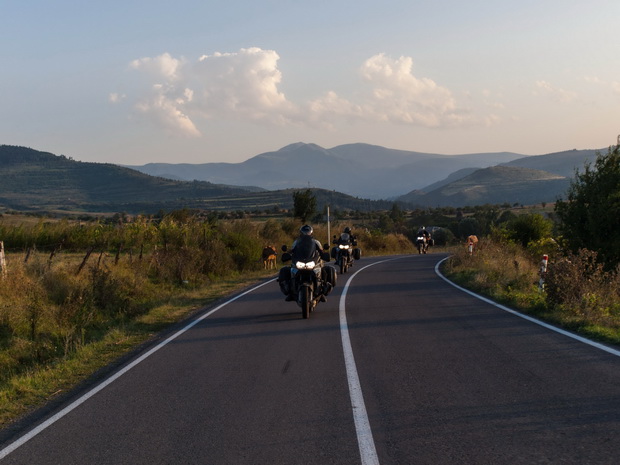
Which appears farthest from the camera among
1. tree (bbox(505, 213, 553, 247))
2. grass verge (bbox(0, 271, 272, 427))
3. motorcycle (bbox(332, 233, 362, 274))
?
tree (bbox(505, 213, 553, 247))

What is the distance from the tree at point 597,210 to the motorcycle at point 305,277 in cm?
909

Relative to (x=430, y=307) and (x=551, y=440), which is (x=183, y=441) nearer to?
(x=551, y=440)

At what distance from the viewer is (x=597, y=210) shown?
59.6ft

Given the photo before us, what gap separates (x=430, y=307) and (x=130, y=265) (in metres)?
11.4

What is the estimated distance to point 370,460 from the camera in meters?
5.00

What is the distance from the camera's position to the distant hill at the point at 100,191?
113 meters

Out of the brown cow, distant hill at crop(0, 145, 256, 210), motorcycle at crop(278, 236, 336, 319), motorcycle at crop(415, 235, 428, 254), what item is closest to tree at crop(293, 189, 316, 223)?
motorcycle at crop(415, 235, 428, 254)

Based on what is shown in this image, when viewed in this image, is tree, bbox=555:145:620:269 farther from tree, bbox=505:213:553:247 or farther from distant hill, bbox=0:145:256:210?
distant hill, bbox=0:145:256:210

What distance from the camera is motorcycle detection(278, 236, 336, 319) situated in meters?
13.0

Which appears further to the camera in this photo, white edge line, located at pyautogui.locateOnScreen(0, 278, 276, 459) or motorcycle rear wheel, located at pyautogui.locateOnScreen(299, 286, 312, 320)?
motorcycle rear wheel, located at pyautogui.locateOnScreen(299, 286, 312, 320)

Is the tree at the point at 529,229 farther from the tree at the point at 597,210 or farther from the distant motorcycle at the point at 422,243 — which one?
the tree at the point at 597,210

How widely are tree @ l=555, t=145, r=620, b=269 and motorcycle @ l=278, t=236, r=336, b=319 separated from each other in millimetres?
9088

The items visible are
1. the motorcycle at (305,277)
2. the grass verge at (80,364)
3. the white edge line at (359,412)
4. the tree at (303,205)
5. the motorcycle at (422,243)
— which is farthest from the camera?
the tree at (303,205)

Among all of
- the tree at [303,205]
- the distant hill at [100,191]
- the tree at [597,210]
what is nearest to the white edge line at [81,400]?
the tree at [597,210]
